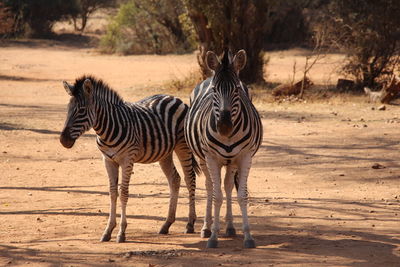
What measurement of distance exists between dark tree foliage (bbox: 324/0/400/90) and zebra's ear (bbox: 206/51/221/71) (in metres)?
12.2

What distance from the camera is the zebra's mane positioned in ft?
23.5

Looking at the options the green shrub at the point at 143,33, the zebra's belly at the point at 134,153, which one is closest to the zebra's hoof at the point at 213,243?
the zebra's belly at the point at 134,153

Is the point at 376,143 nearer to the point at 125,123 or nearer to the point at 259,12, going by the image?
the point at 125,123

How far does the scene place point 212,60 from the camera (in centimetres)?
687

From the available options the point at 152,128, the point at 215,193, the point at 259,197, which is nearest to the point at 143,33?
the point at 259,197

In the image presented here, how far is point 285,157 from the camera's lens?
11.7 m

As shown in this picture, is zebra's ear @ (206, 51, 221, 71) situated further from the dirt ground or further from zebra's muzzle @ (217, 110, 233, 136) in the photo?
the dirt ground

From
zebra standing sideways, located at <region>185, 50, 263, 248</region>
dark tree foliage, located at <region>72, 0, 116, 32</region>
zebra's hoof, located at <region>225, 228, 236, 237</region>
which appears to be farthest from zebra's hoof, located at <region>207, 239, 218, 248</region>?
dark tree foliage, located at <region>72, 0, 116, 32</region>

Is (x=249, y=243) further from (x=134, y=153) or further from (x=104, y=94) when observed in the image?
(x=104, y=94)

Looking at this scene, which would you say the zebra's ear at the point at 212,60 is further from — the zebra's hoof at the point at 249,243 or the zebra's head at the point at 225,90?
the zebra's hoof at the point at 249,243

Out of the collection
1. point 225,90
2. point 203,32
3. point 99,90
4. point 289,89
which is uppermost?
point 203,32

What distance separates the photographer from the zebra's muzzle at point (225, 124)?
6.41 meters

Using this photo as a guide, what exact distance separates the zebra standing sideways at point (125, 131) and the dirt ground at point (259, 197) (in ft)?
1.84

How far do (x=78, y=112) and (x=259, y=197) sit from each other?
3197 millimetres
